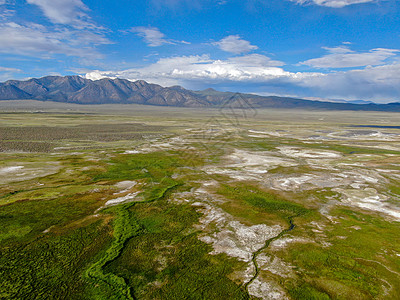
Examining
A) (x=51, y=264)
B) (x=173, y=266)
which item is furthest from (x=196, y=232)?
(x=51, y=264)

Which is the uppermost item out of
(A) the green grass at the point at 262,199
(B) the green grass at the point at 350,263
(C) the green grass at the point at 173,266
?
(B) the green grass at the point at 350,263

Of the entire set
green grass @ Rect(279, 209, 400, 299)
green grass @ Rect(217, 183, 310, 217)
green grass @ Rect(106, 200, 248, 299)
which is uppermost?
green grass @ Rect(279, 209, 400, 299)

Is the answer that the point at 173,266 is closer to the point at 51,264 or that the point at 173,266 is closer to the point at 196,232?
the point at 196,232

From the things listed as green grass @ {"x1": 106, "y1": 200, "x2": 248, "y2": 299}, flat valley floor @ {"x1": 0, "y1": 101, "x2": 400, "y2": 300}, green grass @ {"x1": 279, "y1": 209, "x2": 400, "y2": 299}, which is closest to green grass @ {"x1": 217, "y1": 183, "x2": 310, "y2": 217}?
flat valley floor @ {"x1": 0, "y1": 101, "x2": 400, "y2": 300}

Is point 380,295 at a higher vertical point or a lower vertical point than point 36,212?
higher

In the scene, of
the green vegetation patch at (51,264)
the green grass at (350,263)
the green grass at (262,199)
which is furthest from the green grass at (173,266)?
the green grass at (262,199)

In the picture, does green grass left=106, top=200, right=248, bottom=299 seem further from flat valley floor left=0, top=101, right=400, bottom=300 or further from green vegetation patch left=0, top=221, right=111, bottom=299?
green vegetation patch left=0, top=221, right=111, bottom=299

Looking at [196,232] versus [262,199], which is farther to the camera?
[262,199]

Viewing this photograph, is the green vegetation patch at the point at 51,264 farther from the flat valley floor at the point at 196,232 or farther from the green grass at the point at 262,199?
the green grass at the point at 262,199

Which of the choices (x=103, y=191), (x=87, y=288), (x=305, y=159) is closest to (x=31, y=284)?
(x=87, y=288)

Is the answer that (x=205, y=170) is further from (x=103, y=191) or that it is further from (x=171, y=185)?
(x=103, y=191)

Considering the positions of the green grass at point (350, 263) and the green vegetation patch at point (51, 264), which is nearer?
the green vegetation patch at point (51, 264)
